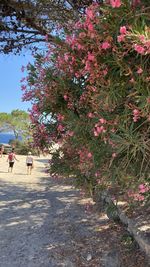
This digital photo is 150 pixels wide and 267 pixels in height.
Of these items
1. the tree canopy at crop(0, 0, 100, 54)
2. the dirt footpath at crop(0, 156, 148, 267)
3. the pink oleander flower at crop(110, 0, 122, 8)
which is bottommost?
the dirt footpath at crop(0, 156, 148, 267)

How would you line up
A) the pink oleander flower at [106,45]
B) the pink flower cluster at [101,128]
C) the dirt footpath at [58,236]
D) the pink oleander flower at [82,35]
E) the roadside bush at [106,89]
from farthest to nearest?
1. the dirt footpath at [58,236]
2. the pink oleander flower at [82,35]
3. the pink flower cluster at [101,128]
4. the pink oleander flower at [106,45]
5. the roadside bush at [106,89]

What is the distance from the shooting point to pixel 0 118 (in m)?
68.6

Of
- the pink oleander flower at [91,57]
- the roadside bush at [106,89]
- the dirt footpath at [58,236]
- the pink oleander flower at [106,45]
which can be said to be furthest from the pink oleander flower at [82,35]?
the dirt footpath at [58,236]

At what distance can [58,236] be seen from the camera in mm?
8859

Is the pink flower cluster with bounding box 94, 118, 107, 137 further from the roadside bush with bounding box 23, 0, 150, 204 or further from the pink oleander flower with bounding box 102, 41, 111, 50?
the pink oleander flower with bounding box 102, 41, 111, 50

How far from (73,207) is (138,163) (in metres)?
9.02

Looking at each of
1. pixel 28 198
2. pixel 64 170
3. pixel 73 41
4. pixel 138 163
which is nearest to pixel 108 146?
pixel 138 163

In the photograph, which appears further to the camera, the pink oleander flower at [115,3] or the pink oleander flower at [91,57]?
the pink oleander flower at [91,57]

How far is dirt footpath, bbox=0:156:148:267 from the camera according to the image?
7.13m

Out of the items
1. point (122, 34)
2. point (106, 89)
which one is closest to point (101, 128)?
point (106, 89)

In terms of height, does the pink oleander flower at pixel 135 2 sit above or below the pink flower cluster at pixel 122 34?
above

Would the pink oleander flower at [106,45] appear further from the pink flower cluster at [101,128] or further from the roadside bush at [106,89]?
the pink flower cluster at [101,128]

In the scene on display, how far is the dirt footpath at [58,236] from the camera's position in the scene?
7.13 meters

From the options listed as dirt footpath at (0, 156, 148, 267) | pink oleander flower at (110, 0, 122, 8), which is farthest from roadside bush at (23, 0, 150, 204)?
dirt footpath at (0, 156, 148, 267)
